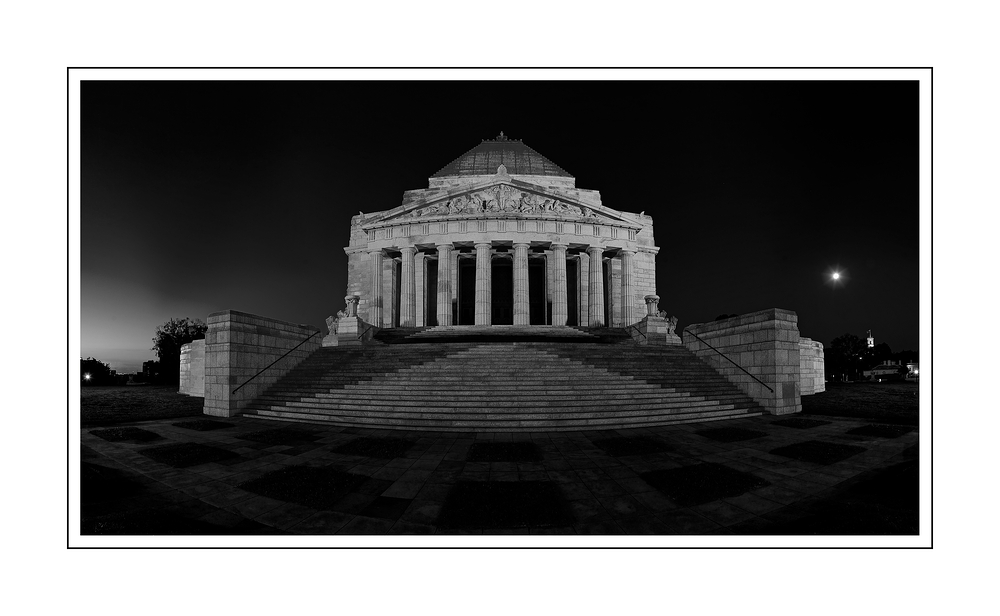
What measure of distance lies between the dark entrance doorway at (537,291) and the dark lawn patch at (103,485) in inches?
1443

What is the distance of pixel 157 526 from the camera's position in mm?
4602

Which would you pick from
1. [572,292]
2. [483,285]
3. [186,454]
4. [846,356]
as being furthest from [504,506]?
[846,356]

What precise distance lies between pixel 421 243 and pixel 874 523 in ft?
111

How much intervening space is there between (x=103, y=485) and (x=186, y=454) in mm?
2089

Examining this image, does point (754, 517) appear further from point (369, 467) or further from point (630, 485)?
point (369, 467)

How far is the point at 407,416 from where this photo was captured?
1209 cm

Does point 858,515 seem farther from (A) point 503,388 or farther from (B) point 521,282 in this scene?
(B) point 521,282

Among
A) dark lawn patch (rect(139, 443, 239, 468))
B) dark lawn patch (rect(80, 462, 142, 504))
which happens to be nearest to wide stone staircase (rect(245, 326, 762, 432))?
dark lawn patch (rect(139, 443, 239, 468))

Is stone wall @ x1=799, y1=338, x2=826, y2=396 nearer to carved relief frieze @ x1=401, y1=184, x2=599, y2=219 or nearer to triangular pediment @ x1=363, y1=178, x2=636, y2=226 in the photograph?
triangular pediment @ x1=363, y1=178, x2=636, y2=226

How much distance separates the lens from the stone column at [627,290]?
37.8m

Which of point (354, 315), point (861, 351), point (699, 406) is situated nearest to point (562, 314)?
point (354, 315)

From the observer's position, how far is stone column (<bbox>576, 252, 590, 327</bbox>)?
38188 millimetres

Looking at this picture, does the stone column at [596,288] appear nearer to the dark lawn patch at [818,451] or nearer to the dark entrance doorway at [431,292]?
the dark entrance doorway at [431,292]

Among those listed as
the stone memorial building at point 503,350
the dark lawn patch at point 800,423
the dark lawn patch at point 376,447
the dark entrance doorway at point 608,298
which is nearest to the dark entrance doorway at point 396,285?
the stone memorial building at point 503,350
